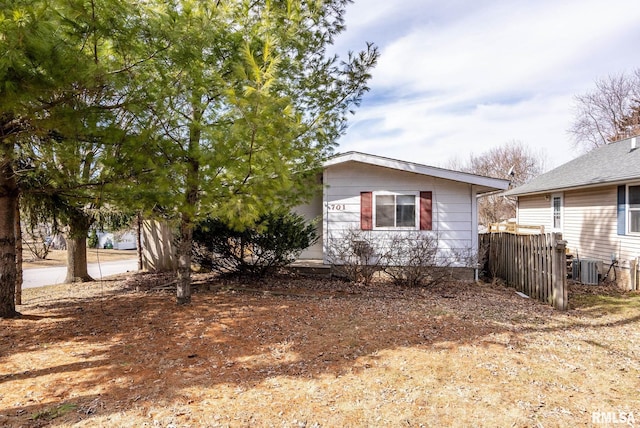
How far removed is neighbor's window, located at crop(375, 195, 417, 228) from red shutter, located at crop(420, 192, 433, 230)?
0.18 m

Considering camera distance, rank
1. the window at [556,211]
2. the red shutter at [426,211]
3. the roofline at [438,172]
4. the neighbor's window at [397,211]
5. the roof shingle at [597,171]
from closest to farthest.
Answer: the roofline at [438,172], the red shutter at [426,211], the neighbor's window at [397,211], the roof shingle at [597,171], the window at [556,211]

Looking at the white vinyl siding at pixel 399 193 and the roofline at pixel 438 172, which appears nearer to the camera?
the roofline at pixel 438 172

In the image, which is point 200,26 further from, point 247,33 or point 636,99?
point 636,99

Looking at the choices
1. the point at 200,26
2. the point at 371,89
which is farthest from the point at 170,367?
the point at 371,89

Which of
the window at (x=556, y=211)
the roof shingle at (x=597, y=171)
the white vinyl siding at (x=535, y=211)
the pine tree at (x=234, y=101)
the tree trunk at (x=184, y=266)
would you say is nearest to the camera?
the pine tree at (x=234, y=101)

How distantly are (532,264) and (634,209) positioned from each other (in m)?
4.18

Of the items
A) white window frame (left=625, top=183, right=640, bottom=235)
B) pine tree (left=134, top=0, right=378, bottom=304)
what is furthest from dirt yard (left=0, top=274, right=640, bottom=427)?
white window frame (left=625, top=183, right=640, bottom=235)

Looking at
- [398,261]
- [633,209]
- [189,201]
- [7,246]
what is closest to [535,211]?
[633,209]

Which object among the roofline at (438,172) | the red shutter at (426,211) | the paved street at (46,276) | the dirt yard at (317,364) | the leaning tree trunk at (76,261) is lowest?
the paved street at (46,276)

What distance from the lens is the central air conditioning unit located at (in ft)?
30.6

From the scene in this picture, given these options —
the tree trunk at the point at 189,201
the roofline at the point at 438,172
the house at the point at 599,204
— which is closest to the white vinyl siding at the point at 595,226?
the house at the point at 599,204

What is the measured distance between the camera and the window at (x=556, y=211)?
12.4 metres

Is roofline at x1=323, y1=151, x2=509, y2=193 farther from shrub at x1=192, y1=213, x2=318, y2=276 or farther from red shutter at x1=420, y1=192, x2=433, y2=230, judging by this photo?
shrub at x1=192, y1=213, x2=318, y2=276

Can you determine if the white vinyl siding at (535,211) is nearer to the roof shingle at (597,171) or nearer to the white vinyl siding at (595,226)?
the white vinyl siding at (595,226)
